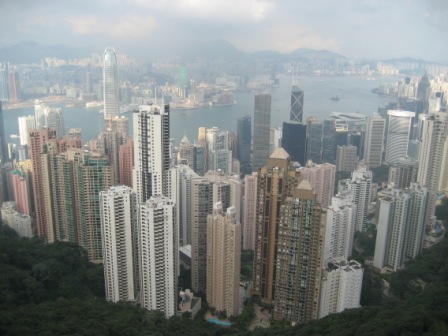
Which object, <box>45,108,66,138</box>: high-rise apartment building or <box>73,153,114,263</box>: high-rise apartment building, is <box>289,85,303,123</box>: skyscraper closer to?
<box>45,108,66,138</box>: high-rise apartment building

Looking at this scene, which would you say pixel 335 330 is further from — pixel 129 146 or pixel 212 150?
pixel 212 150

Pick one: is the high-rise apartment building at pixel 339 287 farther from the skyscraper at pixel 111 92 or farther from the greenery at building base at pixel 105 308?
the skyscraper at pixel 111 92

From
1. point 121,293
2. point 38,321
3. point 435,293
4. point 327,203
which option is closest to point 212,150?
Answer: point 327,203

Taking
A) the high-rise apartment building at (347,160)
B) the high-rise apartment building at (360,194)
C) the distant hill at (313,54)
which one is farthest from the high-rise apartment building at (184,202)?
the high-rise apartment building at (347,160)

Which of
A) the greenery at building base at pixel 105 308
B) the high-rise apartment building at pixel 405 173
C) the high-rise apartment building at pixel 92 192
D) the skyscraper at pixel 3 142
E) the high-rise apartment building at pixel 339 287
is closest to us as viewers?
the greenery at building base at pixel 105 308

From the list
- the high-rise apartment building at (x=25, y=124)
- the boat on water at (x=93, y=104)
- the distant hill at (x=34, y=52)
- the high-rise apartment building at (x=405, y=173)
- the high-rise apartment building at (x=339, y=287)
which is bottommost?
the high-rise apartment building at (x=339, y=287)

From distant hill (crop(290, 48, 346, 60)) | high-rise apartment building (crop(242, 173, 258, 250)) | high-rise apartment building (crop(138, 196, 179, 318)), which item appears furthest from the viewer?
distant hill (crop(290, 48, 346, 60))

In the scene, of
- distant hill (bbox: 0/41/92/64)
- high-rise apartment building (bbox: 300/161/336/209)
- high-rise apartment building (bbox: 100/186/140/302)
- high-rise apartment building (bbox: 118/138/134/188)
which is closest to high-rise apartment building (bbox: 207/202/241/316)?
high-rise apartment building (bbox: 100/186/140/302)
